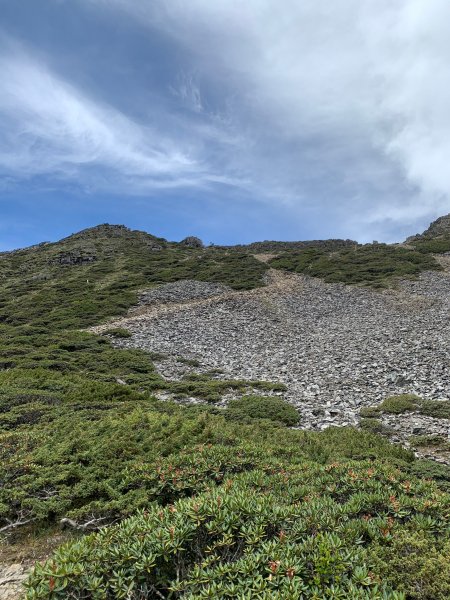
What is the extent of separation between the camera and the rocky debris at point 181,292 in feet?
157

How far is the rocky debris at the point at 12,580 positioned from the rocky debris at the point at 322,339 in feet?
37.2

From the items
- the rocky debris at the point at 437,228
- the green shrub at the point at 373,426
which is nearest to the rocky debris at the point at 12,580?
the green shrub at the point at 373,426

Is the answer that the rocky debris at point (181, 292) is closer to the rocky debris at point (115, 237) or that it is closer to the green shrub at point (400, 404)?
the green shrub at point (400, 404)

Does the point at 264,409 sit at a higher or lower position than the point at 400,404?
higher

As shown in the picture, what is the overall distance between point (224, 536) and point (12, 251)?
119952mm

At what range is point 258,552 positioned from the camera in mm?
4828

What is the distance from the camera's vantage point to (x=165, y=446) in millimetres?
10508

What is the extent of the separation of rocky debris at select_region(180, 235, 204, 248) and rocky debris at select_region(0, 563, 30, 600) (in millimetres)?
97932

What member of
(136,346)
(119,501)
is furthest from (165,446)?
(136,346)

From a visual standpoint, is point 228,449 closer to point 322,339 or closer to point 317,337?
point 322,339

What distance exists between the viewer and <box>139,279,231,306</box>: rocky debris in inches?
1880

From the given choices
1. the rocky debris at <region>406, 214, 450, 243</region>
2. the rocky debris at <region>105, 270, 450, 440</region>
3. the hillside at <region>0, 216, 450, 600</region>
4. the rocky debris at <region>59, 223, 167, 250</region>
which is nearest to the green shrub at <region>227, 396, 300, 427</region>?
the hillside at <region>0, 216, 450, 600</region>

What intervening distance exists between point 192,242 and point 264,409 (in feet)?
299

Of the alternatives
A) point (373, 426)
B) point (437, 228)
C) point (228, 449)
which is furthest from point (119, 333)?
point (437, 228)
